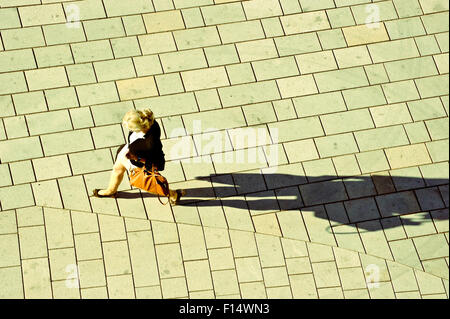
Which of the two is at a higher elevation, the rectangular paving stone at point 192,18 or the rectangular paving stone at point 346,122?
the rectangular paving stone at point 192,18

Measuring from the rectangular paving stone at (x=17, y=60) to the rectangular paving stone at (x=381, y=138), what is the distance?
4518mm

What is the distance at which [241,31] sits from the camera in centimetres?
777

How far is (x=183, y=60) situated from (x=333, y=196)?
2.77 metres

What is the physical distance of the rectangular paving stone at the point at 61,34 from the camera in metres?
7.41

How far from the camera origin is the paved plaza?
638 cm

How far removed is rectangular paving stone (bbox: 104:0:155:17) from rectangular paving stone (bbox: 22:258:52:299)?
11.8 feet

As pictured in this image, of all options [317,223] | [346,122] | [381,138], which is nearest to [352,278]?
[317,223]

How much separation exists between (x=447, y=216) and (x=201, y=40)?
4087 mm

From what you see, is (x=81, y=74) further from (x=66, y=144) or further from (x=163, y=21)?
(x=163, y=21)

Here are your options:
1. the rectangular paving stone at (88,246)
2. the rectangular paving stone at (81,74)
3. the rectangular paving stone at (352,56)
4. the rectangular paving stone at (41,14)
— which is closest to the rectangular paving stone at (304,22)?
the rectangular paving stone at (352,56)

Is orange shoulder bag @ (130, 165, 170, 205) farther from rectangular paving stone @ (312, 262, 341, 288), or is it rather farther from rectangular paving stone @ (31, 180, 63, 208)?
rectangular paving stone @ (312, 262, 341, 288)

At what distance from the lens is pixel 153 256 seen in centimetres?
637

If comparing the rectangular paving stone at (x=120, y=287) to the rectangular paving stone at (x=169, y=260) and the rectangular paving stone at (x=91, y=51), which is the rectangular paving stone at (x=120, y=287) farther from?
the rectangular paving stone at (x=91, y=51)
